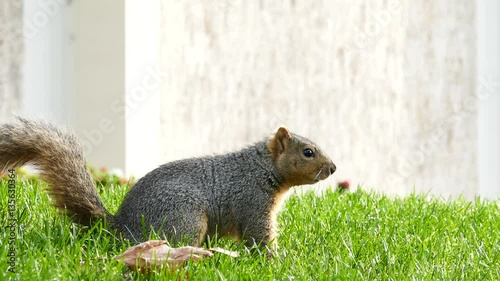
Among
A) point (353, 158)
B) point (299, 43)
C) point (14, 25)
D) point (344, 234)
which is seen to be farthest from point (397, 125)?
point (344, 234)

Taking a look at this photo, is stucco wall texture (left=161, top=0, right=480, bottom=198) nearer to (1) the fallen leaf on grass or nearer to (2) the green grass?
(2) the green grass

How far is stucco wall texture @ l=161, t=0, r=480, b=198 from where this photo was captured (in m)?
7.84

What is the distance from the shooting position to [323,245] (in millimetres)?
3744

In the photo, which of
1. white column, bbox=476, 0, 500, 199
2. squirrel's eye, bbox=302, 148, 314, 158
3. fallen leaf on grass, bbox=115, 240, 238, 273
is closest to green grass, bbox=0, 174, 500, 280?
fallen leaf on grass, bbox=115, 240, 238, 273

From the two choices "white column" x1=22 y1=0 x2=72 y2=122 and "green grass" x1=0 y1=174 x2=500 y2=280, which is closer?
"green grass" x1=0 y1=174 x2=500 y2=280

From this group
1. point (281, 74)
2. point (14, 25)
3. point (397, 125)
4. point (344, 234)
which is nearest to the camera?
point (344, 234)

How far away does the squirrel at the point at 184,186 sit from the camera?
346 cm

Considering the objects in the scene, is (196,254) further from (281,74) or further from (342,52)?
(342,52)

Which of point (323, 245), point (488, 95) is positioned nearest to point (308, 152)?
point (323, 245)

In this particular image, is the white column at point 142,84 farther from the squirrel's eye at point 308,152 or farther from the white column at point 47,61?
the squirrel's eye at point 308,152

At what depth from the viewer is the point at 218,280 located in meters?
3.04

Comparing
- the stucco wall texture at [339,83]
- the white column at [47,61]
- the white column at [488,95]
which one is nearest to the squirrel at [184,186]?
the white column at [47,61]

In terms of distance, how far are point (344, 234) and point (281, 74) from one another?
4.80m

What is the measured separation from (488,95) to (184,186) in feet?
26.9
